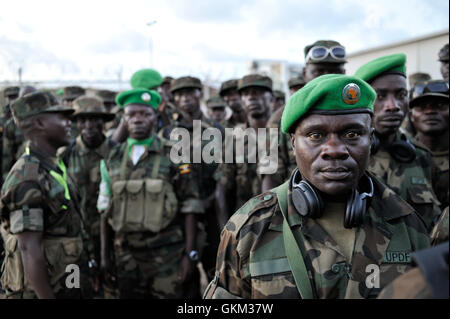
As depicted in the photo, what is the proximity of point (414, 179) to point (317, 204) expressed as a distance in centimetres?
176

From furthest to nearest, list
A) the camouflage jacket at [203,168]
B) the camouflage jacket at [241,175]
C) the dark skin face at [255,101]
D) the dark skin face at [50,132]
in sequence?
the dark skin face at [255,101]
the camouflage jacket at [203,168]
the camouflage jacket at [241,175]
the dark skin face at [50,132]

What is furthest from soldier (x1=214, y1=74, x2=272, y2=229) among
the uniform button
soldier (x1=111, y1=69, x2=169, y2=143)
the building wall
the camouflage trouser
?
the building wall

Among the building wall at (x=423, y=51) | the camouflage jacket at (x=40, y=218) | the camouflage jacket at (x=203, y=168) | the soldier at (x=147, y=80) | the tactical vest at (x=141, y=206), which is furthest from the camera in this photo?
the building wall at (x=423, y=51)

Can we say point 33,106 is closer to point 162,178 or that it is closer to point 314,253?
point 162,178

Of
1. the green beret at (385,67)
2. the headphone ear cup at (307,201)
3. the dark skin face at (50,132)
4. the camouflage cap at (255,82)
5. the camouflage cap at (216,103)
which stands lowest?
the headphone ear cup at (307,201)

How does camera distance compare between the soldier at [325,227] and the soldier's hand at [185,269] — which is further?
the soldier's hand at [185,269]

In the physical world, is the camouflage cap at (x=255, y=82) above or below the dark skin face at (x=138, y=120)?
above

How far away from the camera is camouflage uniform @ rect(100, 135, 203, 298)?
13.9 ft

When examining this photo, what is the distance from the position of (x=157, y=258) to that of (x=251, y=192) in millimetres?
1316

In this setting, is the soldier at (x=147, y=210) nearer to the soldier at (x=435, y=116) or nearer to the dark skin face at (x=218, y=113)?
the soldier at (x=435, y=116)

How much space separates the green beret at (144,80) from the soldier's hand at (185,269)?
343 cm

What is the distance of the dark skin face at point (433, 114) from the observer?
389cm

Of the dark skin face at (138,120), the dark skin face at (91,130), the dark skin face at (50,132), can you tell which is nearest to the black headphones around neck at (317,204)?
the dark skin face at (50,132)

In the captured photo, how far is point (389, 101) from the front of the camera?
122 inches
